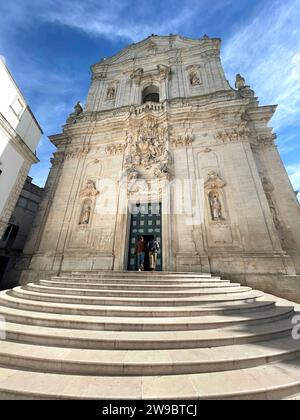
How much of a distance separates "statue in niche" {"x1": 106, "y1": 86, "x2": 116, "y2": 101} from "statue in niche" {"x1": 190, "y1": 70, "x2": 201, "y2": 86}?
705 cm

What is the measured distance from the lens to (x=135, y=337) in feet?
10.0

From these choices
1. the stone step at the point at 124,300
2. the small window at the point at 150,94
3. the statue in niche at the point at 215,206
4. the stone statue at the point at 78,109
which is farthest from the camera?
the small window at the point at 150,94

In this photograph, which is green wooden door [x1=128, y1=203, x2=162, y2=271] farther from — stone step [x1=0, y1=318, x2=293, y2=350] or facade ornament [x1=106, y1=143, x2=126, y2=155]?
stone step [x1=0, y1=318, x2=293, y2=350]

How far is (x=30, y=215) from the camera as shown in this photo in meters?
13.1

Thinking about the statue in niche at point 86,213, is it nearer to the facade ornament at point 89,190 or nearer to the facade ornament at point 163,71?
→ the facade ornament at point 89,190

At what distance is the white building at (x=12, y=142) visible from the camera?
8.48 m

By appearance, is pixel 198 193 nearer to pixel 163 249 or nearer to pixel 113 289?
pixel 163 249

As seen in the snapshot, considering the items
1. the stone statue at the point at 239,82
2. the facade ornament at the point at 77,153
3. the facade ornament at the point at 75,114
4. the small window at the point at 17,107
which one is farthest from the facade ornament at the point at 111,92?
the stone statue at the point at 239,82

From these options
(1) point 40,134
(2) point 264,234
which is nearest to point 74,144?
(1) point 40,134

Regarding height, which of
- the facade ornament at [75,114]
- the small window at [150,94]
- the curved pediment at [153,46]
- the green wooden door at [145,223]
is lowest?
the green wooden door at [145,223]

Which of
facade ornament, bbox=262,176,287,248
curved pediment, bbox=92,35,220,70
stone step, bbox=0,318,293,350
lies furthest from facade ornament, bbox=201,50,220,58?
stone step, bbox=0,318,293,350

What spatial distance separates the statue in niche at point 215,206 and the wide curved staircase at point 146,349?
5.11 meters

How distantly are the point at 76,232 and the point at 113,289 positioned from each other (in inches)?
239

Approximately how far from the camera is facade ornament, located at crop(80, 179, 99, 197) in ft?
36.4
